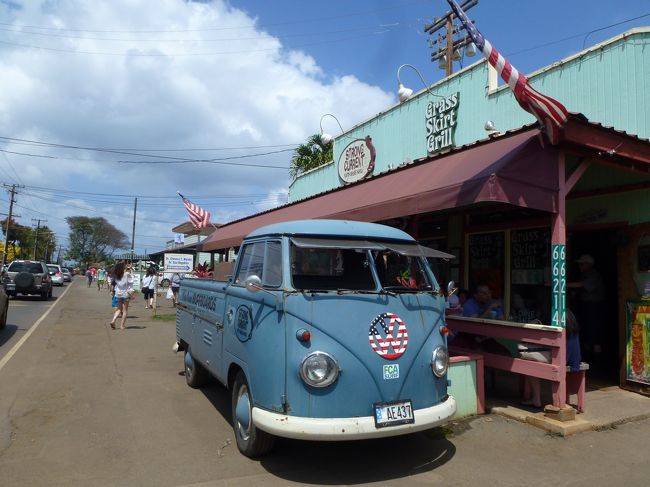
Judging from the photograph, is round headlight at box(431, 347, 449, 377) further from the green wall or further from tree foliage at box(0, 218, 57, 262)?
tree foliage at box(0, 218, 57, 262)

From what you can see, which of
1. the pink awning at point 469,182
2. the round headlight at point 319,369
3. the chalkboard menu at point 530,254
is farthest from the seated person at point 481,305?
the round headlight at point 319,369

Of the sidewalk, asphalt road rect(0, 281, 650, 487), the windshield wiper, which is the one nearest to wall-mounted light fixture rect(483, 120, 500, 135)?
the sidewalk

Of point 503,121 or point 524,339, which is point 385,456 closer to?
point 524,339

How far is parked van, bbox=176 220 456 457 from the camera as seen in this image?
3.96m

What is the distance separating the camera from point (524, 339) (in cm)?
A: 587

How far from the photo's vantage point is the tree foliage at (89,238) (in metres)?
110

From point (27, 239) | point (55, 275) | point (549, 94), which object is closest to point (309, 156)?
point (549, 94)

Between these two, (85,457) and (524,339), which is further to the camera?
(524,339)

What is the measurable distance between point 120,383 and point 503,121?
8.44 meters

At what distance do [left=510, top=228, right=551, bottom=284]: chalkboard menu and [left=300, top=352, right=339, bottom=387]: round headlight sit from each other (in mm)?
5210

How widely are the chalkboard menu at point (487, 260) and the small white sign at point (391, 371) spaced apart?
499cm

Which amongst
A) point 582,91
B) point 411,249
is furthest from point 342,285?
point 582,91

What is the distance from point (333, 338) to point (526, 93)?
3367 millimetres

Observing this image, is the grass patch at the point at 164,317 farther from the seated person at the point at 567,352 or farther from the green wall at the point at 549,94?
the seated person at the point at 567,352
